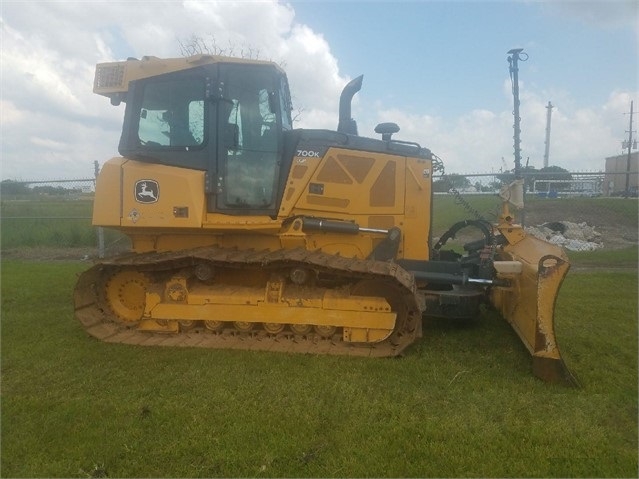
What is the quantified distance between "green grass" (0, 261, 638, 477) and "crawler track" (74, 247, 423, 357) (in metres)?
0.23

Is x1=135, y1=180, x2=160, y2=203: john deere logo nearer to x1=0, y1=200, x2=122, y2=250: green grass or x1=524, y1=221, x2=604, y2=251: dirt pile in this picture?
x1=0, y1=200, x2=122, y2=250: green grass

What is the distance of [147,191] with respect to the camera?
5.70m

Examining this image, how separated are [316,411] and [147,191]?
126 inches

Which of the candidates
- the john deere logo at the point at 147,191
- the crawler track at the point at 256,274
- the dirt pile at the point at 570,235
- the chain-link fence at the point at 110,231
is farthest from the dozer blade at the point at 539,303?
the dirt pile at the point at 570,235

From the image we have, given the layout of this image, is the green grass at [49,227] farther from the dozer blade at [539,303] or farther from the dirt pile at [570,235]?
the dirt pile at [570,235]

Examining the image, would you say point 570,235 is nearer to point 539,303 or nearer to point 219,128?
point 539,303

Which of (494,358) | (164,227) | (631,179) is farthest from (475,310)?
(631,179)

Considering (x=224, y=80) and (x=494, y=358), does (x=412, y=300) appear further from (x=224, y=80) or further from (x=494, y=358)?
(x=224, y=80)

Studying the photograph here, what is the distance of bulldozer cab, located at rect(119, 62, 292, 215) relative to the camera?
225 inches

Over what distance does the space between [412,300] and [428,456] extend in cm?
202

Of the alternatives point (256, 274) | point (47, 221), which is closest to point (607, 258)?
point (256, 274)

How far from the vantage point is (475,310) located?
5645mm

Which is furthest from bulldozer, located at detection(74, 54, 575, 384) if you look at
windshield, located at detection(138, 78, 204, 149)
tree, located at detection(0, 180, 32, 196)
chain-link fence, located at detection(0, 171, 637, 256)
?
tree, located at detection(0, 180, 32, 196)

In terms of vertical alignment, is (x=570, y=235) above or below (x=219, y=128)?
below
